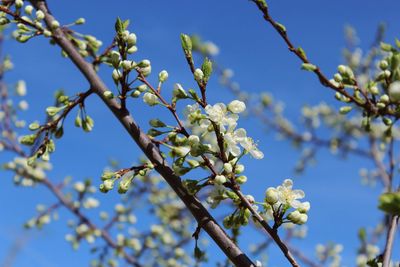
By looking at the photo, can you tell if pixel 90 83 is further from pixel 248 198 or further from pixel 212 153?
Answer: pixel 248 198

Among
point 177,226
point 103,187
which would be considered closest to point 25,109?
point 177,226

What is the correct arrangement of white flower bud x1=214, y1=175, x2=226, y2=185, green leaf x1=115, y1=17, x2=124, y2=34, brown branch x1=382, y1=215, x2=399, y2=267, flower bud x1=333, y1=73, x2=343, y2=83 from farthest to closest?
flower bud x1=333, y1=73, x2=343, y2=83 → brown branch x1=382, y1=215, x2=399, y2=267 → green leaf x1=115, y1=17, x2=124, y2=34 → white flower bud x1=214, y1=175, x2=226, y2=185

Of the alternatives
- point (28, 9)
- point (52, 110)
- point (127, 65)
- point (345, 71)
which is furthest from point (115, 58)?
point (28, 9)

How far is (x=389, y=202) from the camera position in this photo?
109 cm

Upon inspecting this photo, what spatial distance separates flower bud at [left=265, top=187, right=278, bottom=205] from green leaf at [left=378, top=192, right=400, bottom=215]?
895mm

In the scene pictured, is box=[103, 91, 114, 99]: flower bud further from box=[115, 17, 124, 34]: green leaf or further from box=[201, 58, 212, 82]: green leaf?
box=[201, 58, 212, 82]: green leaf

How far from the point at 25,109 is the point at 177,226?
339 cm

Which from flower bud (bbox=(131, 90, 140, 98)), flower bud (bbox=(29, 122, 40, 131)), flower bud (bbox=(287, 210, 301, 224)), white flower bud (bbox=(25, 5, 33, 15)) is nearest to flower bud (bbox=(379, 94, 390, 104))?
flower bud (bbox=(287, 210, 301, 224))

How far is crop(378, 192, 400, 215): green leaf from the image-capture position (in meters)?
1.08

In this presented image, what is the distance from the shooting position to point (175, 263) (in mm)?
7582

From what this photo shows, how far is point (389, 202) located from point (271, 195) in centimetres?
91

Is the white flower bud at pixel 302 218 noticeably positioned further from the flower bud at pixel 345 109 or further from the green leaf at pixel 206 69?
the flower bud at pixel 345 109

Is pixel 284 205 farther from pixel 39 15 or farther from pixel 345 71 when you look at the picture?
pixel 39 15

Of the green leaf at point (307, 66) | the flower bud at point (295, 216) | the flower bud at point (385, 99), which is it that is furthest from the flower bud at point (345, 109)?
the flower bud at point (295, 216)
